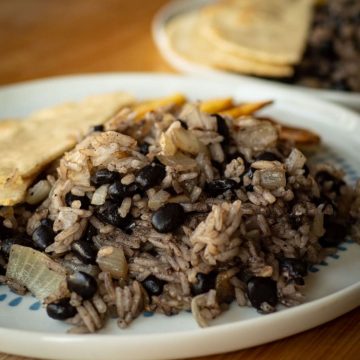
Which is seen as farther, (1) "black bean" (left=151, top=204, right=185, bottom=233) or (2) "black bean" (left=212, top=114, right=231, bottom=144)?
(2) "black bean" (left=212, top=114, right=231, bottom=144)

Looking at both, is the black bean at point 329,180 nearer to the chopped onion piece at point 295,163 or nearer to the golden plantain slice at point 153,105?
the chopped onion piece at point 295,163

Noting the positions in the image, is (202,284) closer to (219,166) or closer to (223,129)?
(219,166)

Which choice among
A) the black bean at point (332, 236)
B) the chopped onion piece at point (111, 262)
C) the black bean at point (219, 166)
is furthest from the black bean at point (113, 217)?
the black bean at point (332, 236)

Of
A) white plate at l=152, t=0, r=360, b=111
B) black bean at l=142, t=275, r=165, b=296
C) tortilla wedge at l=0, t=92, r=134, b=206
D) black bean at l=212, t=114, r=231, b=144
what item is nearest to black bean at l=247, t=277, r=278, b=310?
black bean at l=142, t=275, r=165, b=296

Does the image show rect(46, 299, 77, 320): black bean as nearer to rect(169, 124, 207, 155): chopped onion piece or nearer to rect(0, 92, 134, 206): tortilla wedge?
rect(0, 92, 134, 206): tortilla wedge

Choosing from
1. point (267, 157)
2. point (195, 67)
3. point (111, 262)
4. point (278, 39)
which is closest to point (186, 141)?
point (267, 157)

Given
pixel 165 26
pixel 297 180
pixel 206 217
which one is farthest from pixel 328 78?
pixel 206 217

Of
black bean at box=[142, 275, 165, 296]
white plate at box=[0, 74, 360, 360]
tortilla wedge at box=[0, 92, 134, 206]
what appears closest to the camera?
white plate at box=[0, 74, 360, 360]
